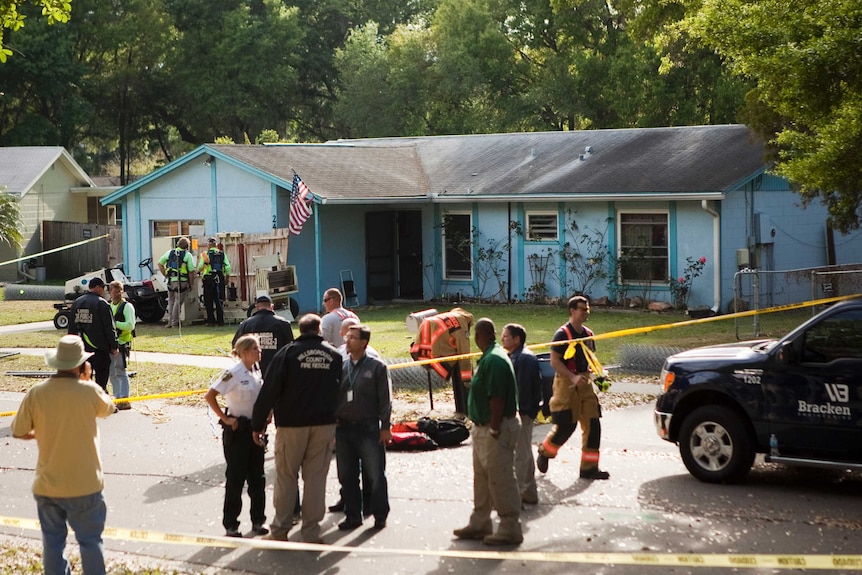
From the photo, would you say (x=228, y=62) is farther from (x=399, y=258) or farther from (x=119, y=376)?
(x=119, y=376)

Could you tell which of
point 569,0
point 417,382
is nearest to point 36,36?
point 569,0

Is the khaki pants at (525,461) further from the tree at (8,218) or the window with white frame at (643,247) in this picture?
the tree at (8,218)

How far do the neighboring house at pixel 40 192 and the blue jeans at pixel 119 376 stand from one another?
26556mm

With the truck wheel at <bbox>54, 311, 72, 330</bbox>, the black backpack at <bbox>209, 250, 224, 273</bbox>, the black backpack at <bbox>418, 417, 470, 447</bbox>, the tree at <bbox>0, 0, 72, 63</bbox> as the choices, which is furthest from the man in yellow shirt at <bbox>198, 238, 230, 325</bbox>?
the black backpack at <bbox>418, 417, 470, 447</bbox>

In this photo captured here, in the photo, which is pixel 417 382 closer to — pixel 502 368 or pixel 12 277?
pixel 502 368

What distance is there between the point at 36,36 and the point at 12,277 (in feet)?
52.5

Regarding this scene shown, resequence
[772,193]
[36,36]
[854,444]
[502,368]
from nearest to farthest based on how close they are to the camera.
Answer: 1. [502,368]
2. [854,444]
3. [772,193]
4. [36,36]

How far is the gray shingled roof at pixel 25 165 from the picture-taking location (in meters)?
41.7

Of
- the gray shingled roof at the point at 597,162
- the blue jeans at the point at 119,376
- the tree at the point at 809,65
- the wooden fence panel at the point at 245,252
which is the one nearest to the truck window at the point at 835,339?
the tree at the point at 809,65

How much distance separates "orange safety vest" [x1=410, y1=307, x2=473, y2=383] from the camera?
553 inches

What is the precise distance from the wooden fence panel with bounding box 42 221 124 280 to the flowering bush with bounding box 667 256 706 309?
21.9 m

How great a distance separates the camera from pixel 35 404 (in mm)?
7891

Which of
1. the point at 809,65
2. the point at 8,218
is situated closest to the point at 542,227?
the point at 809,65

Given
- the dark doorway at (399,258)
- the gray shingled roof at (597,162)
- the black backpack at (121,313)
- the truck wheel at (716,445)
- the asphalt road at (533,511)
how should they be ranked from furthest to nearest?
the dark doorway at (399,258) < the gray shingled roof at (597,162) < the black backpack at (121,313) < the truck wheel at (716,445) < the asphalt road at (533,511)
